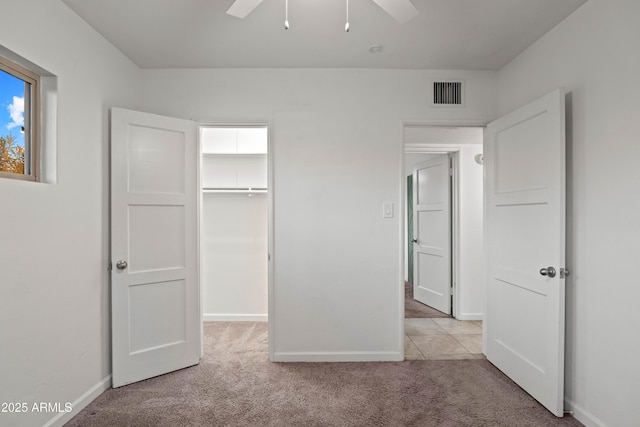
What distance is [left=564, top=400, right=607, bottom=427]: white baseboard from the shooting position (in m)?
1.90

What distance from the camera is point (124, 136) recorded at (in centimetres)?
246

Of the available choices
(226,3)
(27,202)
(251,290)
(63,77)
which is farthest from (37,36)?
(251,290)

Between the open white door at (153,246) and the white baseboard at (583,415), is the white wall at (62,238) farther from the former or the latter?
the white baseboard at (583,415)

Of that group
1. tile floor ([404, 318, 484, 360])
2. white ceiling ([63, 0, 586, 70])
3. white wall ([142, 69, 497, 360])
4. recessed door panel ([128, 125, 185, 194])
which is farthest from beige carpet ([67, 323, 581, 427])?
white ceiling ([63, 0, 586, 70])

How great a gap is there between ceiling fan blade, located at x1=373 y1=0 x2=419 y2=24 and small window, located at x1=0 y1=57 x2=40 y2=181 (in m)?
1.97

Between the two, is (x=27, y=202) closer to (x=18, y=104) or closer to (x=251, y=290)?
(x=18, y=104)

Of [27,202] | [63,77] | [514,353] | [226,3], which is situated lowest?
[514,353]

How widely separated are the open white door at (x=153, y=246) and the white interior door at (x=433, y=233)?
3.10 meters

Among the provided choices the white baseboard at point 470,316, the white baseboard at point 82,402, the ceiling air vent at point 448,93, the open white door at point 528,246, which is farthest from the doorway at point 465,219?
the white baseboard at point 82,402

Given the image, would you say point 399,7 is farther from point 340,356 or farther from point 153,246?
point 340,356

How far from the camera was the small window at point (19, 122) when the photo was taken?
173 centimetres

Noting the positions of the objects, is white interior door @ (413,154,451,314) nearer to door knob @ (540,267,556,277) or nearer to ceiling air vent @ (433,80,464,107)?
ceiling air vent @ (433,80,464,107)

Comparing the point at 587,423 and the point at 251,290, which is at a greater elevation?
the point at 251,290

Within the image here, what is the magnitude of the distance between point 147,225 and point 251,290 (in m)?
1.62
